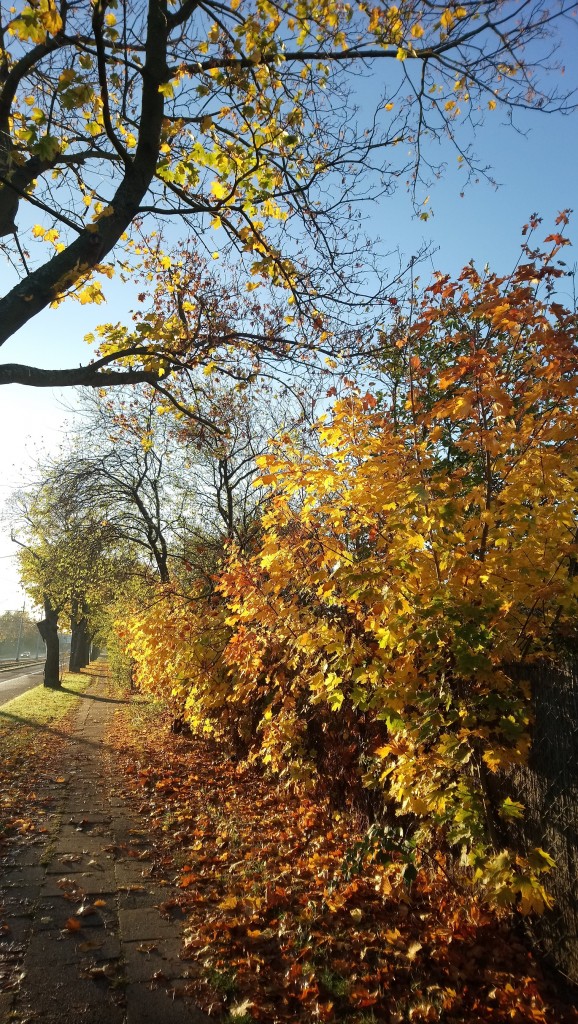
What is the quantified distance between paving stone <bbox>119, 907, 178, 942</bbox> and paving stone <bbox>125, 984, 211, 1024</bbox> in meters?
0.56

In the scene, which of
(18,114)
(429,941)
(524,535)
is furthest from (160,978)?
(18,114)

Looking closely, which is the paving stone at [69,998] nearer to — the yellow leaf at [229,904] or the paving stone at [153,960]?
the paving stone at [153,960]

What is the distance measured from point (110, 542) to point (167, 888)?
10.6 meters

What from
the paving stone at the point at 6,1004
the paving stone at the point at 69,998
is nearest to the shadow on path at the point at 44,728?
the paving stone at the point at 69,998

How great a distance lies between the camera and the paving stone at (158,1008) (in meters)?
2.69

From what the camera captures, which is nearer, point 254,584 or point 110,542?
point 254,584

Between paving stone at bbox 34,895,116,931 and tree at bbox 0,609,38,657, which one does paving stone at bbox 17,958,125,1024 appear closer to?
paving stone at bbox 34,895,116,931

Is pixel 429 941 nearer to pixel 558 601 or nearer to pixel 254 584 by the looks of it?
pixel 558 601

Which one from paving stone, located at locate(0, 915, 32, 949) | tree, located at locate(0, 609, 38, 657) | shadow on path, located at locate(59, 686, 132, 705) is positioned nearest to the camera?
paving stone, located at locate(0, 915, 32, 949)

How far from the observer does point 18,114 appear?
482 centimetres

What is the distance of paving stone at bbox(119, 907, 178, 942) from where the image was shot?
3475 millimetres

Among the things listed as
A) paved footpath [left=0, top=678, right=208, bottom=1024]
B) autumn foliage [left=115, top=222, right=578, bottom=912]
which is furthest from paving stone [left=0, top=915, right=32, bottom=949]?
autumn foliage [left=115, top=222, right=578, bottom=912]

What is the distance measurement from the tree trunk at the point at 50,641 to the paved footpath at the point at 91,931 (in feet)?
66.2

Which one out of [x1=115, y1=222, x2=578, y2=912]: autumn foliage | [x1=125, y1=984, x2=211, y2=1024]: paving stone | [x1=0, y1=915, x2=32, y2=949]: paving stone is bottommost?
[x1=0, y1=915, x2=32, y2=949]: paving stone
